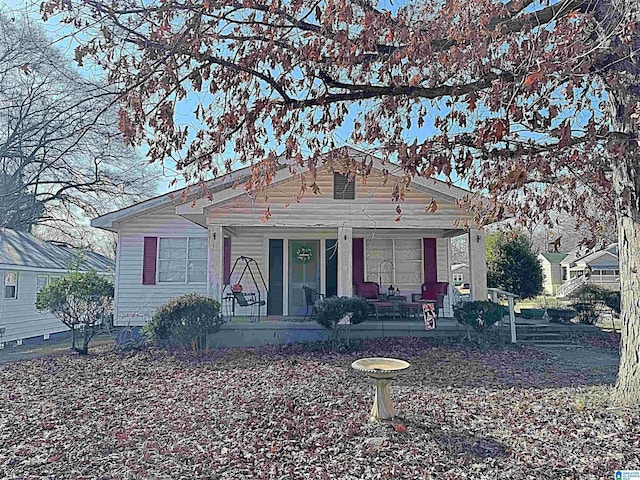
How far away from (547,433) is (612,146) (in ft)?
10.2

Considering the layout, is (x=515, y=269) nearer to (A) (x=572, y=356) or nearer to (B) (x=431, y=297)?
(B) (x=431, y=297)

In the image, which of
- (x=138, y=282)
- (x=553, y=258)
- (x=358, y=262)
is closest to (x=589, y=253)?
(x=358, y=262)

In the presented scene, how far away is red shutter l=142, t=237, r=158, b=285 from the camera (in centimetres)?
1379

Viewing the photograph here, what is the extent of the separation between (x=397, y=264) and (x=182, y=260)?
6.57 metres

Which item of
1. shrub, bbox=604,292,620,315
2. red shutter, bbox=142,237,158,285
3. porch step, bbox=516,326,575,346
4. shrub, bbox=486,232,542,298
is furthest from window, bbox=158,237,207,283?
shrub, bbox=604,292,620,315

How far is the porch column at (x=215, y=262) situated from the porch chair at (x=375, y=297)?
380 cm

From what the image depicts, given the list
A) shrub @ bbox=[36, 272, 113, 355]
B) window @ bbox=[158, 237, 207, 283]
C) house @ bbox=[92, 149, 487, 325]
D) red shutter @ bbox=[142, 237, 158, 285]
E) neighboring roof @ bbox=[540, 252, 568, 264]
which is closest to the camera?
shrub @ bbox=[36, 272, 113, 355]

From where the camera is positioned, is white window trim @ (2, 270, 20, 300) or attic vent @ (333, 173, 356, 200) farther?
white window trim @ (2, 270, 20, 300)

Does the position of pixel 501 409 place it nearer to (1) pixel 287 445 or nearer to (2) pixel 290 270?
(1) pixel 287 445

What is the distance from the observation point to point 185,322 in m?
10.1

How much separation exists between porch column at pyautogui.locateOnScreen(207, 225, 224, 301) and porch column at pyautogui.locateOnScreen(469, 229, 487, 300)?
6.18 metres

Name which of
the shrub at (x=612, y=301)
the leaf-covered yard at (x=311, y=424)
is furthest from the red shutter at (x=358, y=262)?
the shrub at (x=612, y=301)

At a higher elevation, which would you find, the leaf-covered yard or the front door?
the front door

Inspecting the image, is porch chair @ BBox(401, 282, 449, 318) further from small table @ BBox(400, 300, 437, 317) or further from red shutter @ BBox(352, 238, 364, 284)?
red shutter @ BBox(352, 238, 364, 284)
